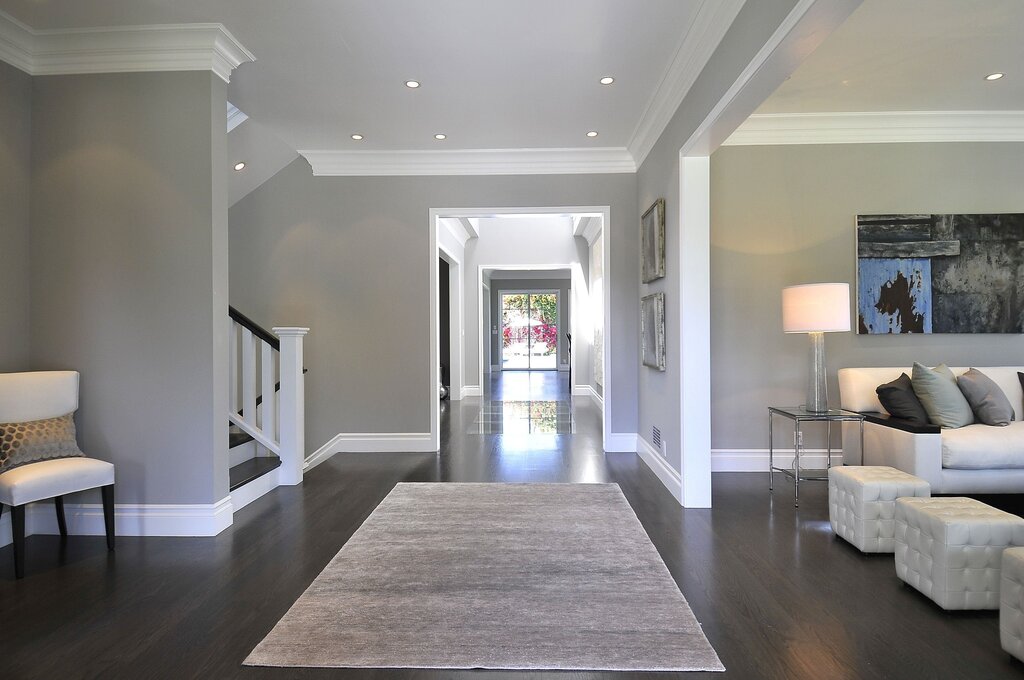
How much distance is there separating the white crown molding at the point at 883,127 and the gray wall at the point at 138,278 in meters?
4.21

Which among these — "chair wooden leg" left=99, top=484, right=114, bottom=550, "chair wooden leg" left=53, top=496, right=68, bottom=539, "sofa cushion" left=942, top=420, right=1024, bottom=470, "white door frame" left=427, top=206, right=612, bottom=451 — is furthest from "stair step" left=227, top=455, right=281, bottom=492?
"sofa cushion" left=942, top=420, right=1024, bottom=470

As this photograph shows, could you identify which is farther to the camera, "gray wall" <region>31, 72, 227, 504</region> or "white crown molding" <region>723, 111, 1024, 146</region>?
"white crown molding" <region>723, 111, 1024, 146</region>

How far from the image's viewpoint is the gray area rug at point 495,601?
6.55ft

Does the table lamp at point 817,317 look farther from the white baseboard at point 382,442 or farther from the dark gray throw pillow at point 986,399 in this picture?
the white baseboard at point 382,442

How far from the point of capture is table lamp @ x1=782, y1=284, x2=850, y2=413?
3.90 m

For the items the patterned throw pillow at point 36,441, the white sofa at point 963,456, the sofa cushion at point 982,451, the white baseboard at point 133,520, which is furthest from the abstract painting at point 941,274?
the patterned throw pillow at point 36,441

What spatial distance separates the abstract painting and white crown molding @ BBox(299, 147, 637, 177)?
229cm

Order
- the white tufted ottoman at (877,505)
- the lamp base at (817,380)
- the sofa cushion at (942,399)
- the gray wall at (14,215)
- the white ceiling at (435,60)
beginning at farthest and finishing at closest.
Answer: the lamp base at (817,380)
the sofa cushion at (942,399)
the gray wall at (14,215)
the white ceiling at (435,60)
the white tufted ottoman at (877,505)

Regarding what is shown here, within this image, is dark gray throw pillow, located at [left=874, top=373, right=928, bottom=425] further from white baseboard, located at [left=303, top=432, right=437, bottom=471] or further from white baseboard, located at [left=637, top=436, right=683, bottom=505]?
white baseboard, located at [left=303, top=432, right=437, bottom=471]

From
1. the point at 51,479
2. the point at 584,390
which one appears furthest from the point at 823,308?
the point at 584,390

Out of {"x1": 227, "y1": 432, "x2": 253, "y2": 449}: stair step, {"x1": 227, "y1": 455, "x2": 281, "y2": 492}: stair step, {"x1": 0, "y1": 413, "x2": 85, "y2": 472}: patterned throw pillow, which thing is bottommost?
{"x1": 227, "y1": 455, "x2": 281, "y2": 492}: stair step

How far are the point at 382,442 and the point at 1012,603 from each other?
4.78 m

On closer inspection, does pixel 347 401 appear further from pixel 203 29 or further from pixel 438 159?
pixel 203 29

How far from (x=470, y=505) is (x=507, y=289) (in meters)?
12.2
